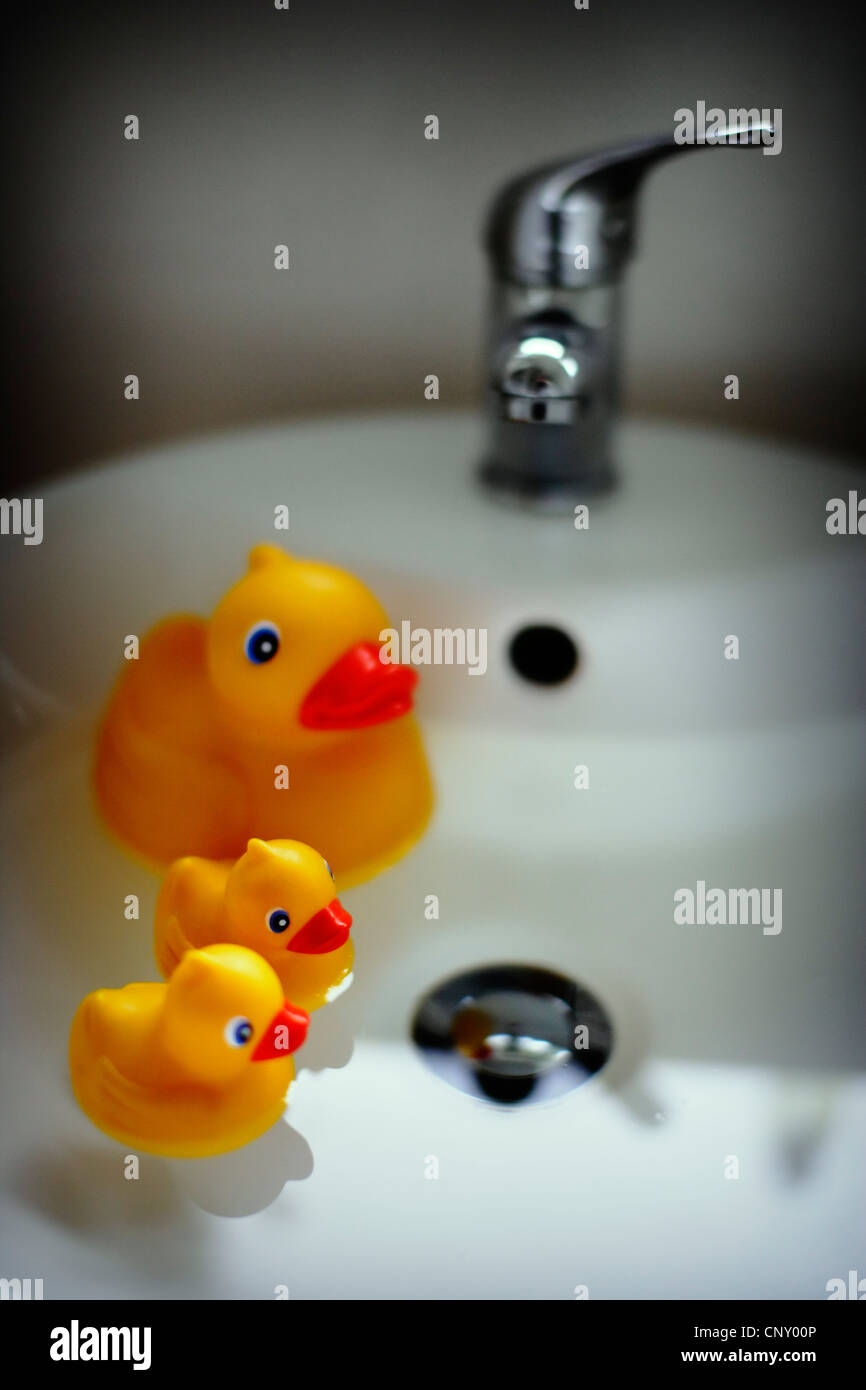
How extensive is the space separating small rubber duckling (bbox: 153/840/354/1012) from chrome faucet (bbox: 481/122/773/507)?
26 cm

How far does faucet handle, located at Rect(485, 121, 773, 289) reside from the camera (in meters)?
0.59

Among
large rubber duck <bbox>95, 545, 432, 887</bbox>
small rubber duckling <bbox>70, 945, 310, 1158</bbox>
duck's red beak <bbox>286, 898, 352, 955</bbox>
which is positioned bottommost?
small rubber duckling <bbox>70, 945, 310, 1158</bbox>

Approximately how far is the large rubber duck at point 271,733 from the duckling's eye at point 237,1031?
0.14 m

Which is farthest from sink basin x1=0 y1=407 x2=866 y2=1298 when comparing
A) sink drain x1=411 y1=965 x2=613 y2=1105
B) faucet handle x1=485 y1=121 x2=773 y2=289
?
faucet handle x1=485 y1=121 x2=773 y2=289

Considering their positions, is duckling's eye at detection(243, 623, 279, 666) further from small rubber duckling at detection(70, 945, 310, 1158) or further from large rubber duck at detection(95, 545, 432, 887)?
small rubber duckling at detection(70, 945, 310, 1158)

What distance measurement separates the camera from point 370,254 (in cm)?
73

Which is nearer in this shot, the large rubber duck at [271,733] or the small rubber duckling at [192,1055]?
the small rubber duckling at [192,1055]

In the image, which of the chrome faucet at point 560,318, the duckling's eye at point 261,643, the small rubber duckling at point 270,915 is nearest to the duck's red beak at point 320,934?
the small rubber duckling at point 270,915

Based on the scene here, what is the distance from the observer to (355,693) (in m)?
0.57

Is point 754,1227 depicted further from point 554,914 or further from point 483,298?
point 483,298

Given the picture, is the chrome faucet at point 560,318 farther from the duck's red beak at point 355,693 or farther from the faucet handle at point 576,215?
the duck's red beak at point 355,693

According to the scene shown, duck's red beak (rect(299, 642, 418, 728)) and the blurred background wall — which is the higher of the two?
the blurred background wall

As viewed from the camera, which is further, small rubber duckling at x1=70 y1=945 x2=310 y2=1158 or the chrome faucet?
the chrome faucet

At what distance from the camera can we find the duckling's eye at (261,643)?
0.57 meters
